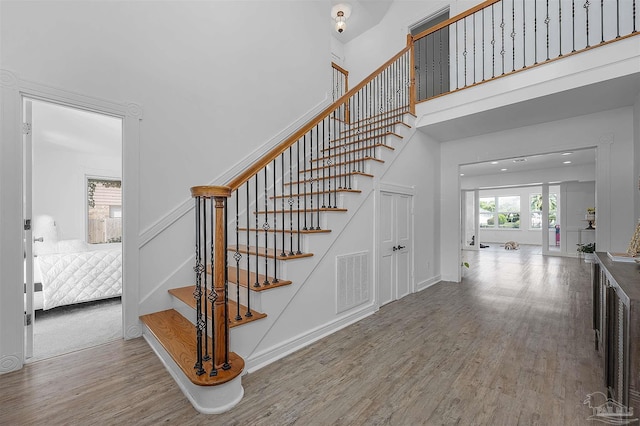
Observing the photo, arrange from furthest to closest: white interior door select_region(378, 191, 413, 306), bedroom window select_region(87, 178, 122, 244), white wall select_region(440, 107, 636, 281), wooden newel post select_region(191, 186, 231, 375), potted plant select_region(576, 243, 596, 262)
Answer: potted plant select_region(576, 243, 596, 262) → bedroom window select_region(87, 178, 122, 244) → white interior door select_region(378, 191, 413, 306) → white wall select_region(440, 107, 636, 281) → wooden newel post select_region(191, 186, 231, 375)

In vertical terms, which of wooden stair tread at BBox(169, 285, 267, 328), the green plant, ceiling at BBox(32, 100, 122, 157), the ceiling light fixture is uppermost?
the ceiling light fixture

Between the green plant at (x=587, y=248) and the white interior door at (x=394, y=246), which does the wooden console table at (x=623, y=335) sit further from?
the green plant at (x=587, y=248)

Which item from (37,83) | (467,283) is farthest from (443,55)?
(37,83)

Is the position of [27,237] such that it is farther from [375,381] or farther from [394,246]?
[394,246]

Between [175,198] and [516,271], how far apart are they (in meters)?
7.00

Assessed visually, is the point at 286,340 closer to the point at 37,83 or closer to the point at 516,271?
the point at 37,83

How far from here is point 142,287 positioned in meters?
2.83

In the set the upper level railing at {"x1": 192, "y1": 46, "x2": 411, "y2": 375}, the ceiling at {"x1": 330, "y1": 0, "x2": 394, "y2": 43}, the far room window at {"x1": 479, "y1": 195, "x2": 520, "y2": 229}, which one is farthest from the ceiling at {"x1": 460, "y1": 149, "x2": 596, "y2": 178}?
the upper level railing at {"x1": 192, "y1": 46, "x2": 411, "y2": 375}

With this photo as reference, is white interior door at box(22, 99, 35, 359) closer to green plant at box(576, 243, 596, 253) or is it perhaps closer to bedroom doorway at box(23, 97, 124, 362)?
bedroom doorway at box(23, 97, 124, 362)

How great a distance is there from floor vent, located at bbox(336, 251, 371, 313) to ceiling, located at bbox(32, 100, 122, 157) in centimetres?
316

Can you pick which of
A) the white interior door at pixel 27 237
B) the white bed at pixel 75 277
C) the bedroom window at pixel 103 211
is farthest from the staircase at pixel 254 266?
the bedroom window at pixel 103 211

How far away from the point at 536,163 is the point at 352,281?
7.33 metres

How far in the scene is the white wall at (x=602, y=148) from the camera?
3715mm

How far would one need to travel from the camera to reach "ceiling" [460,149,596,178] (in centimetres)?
659
